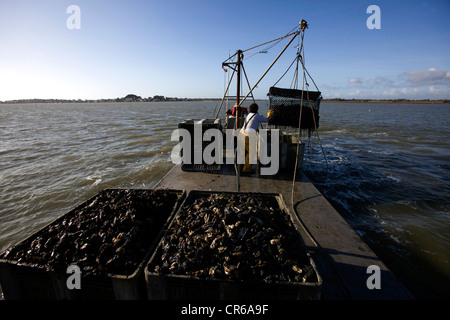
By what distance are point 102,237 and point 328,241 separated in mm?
3870

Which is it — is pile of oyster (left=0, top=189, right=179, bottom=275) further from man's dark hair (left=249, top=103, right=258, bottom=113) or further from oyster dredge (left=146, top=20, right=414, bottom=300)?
man's dark hair (left=249, top=103, right=258, bottom=113)

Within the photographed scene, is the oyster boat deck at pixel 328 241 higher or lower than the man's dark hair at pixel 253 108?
lower

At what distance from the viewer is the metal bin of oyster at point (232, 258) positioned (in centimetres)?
226

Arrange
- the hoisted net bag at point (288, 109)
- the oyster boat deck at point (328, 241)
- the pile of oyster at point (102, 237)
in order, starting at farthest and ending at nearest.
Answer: the hoisted net bag at point (288, 109) < the oyster boat deck at point (328, 241) < the pile of oyster at point (102, 237)

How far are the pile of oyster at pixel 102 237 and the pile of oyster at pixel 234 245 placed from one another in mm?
377

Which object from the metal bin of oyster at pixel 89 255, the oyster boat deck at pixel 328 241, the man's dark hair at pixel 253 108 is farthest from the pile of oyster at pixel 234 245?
the man's dark hair at pixel 253 108

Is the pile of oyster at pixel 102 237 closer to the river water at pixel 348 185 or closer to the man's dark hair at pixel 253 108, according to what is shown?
the man's dark hair at pixel 253 108

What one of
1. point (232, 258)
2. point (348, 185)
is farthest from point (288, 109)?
point (232, 258)

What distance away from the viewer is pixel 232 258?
103 inches

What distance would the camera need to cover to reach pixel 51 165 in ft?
39.5
